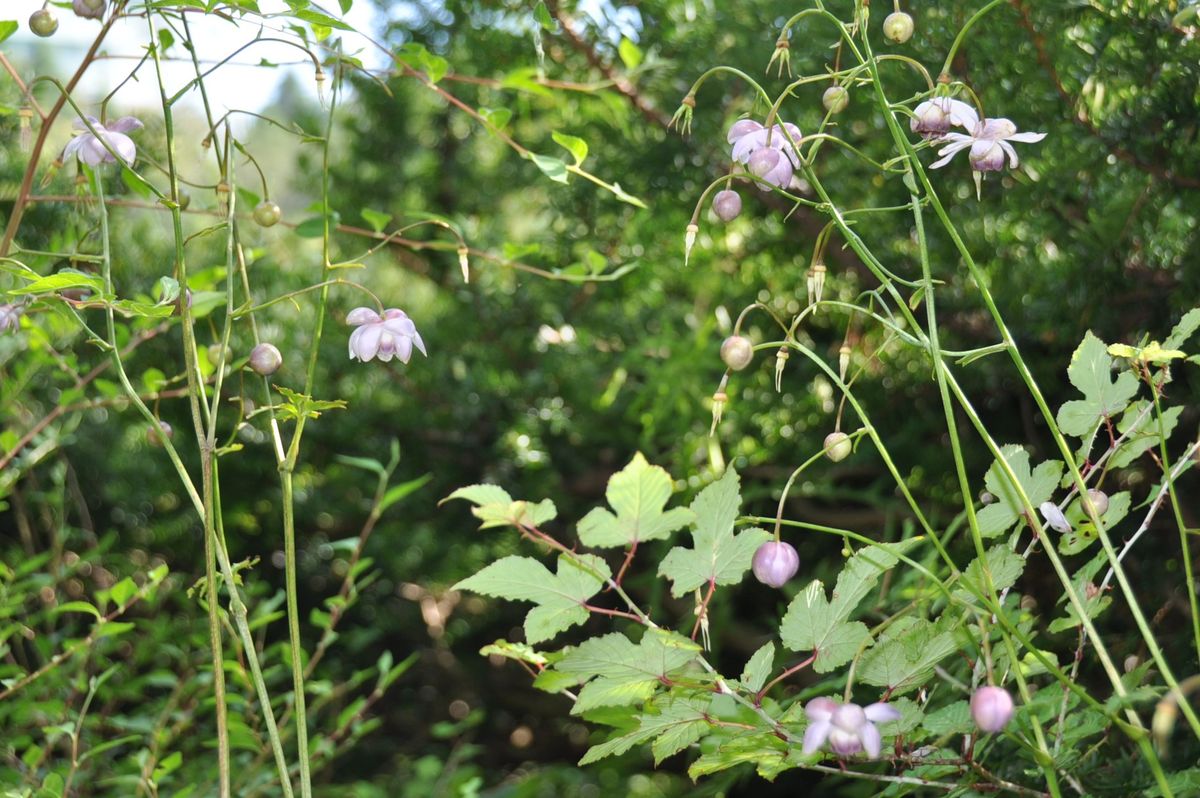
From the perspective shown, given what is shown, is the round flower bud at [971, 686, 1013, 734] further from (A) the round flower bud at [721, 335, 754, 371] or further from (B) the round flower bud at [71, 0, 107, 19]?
(B) the round flower bud at [71, 0, 107, 19]

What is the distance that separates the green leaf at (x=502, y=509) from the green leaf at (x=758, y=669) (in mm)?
114

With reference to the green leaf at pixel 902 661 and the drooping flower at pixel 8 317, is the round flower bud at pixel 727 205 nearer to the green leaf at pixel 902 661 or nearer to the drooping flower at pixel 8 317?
the green leaf at pixel 902 661

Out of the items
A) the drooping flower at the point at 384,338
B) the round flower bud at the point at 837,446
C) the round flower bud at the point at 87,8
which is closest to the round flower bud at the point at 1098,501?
the round flower bud at the point at 837,446

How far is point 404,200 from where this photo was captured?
4.75 ft

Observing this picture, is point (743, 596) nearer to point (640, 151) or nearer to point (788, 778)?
point (788, 778)

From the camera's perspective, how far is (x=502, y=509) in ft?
1.64

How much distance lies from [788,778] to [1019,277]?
1.90 feet

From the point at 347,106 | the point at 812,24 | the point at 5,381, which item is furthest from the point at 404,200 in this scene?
the point at 812,24

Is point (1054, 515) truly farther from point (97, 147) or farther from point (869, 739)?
point (97, 147)

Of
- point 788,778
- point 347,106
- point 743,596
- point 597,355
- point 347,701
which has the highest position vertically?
point 347,106

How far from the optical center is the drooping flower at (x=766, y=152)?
1.74 feet

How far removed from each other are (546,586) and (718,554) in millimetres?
80

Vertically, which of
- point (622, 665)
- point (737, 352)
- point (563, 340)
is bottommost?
point (563, 340)

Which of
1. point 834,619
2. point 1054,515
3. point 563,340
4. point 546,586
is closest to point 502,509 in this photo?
point 546,586
